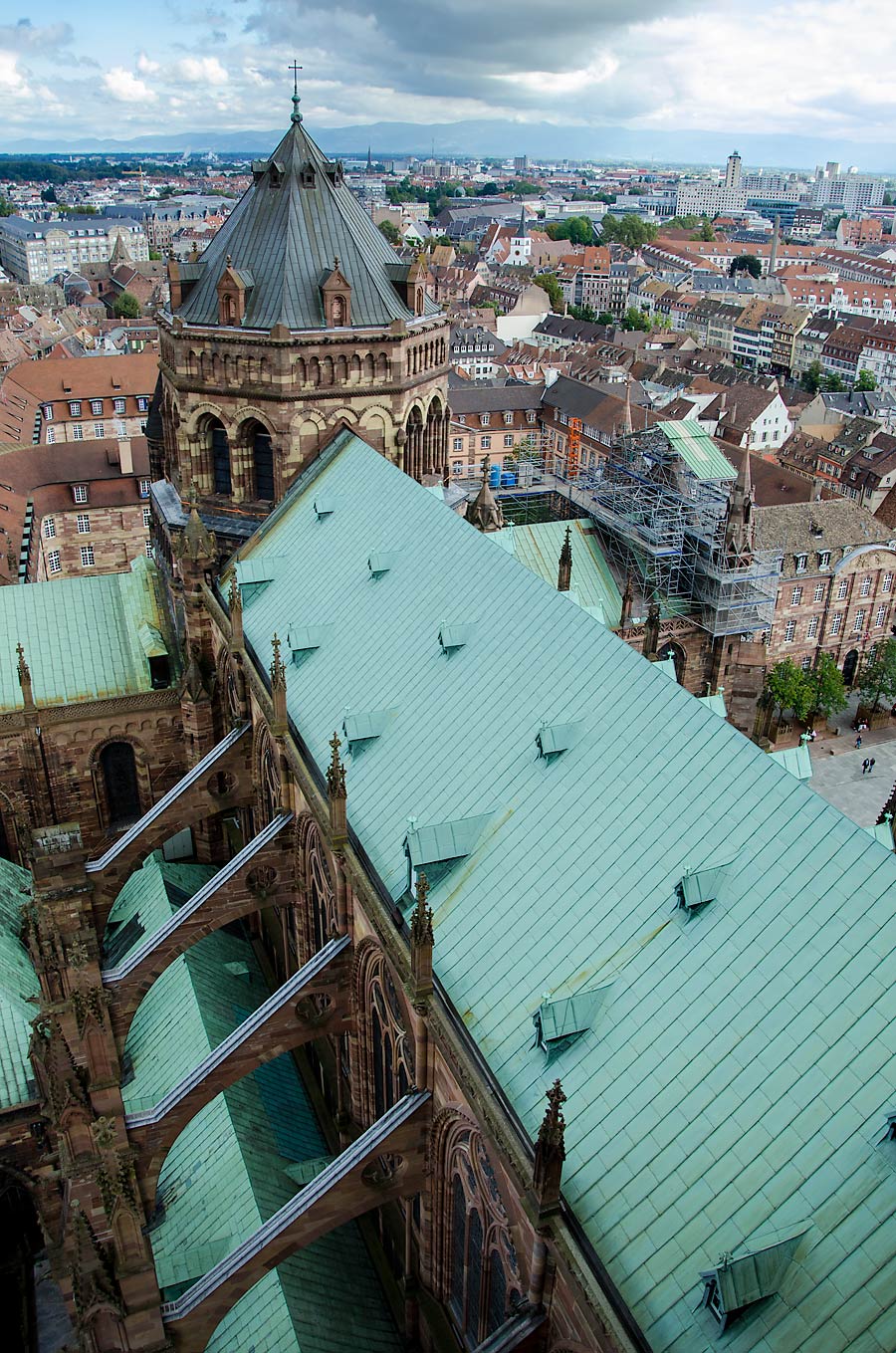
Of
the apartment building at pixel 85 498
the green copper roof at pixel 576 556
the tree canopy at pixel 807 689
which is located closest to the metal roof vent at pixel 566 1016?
the green copper roof at pixel 576 556

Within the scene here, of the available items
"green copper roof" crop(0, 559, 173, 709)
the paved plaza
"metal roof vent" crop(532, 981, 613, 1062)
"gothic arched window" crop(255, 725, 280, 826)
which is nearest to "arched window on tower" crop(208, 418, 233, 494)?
"green copper roof" crop(0, 559, 173, 709)

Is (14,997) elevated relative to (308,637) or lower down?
lower down

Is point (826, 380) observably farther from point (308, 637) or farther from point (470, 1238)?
point (470, 1238)

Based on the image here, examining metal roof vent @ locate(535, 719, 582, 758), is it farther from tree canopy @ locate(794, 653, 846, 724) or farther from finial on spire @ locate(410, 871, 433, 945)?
tree canopy @ locate(794, 653, 846, 724)

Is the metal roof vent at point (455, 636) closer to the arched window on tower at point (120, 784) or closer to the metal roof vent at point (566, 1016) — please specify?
the metal roof vent at point (566, 1016)

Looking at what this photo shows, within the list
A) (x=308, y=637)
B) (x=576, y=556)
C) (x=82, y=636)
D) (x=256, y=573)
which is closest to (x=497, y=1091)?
(x=308, y=637)

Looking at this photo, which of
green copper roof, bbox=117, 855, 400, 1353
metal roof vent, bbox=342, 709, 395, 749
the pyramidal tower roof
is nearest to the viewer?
green copper roof, bbox=117, 855, 400, 1353

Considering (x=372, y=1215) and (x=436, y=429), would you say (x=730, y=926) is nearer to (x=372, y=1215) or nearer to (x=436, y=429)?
(x=372, y=1215)
